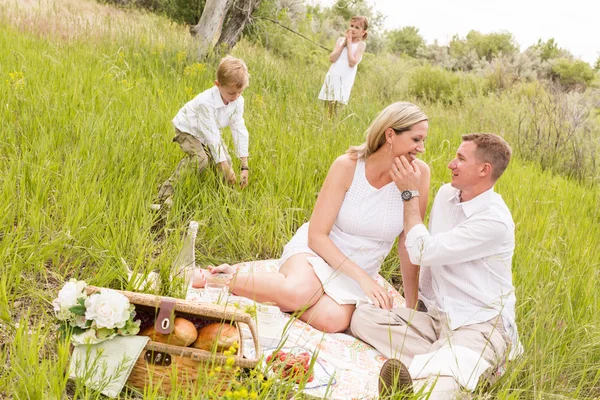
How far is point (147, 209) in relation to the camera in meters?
3.63

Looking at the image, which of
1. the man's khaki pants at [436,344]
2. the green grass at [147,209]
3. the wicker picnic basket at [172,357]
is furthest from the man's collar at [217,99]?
the wicker picnic basket at [172,357]

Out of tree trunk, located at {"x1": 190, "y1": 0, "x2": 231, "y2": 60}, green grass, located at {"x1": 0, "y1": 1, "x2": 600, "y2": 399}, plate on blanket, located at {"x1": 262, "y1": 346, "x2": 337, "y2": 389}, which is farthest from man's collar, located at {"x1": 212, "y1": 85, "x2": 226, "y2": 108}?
tree trunk, located at {"x1": 190, "y1": 0, "x2": 231, "y2": 60}

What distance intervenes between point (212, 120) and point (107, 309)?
2.12 m

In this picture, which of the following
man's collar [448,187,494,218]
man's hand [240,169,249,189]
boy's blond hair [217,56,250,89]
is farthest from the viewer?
man's hand [240,169,249,189]

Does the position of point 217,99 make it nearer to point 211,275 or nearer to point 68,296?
point 211,275

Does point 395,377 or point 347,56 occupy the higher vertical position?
point 347,56

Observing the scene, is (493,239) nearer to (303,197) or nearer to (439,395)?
(439,395)

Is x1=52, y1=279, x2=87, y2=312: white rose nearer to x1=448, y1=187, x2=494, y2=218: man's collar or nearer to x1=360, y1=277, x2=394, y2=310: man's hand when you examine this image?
x1=360, y1=277, x2=394, y2=310: man's hand

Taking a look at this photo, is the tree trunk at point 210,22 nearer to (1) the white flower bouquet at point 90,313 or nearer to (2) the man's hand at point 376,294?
(2) the man's hand at point 376,294

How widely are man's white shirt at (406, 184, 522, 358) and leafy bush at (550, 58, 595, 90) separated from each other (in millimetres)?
19998

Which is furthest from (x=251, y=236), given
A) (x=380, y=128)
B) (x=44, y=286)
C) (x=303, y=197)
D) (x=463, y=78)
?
(x=463, y=78)

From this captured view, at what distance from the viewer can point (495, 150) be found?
10.0ft

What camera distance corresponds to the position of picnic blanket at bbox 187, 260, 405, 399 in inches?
108

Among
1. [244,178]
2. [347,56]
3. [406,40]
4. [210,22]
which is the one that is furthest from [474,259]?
[406,40]
